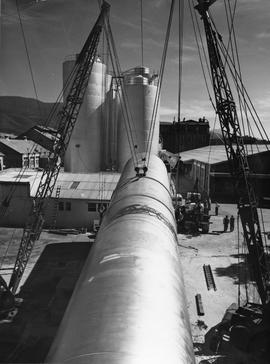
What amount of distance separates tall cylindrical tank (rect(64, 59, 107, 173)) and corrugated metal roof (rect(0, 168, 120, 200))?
291 inches

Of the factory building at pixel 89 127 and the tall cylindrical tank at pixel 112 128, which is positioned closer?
the factory building at pixel 89 127

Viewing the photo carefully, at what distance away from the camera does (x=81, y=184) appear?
3291 centimetres

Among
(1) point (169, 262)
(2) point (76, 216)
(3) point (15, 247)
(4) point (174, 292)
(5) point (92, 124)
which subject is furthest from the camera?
→ (5) point (92, 124)

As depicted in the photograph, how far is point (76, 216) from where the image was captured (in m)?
30.7

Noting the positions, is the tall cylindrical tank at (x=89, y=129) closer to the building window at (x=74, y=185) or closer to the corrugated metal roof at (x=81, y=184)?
the corrugated metal roof at (x=81, y=184)

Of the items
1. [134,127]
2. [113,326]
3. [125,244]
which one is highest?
[134,127]

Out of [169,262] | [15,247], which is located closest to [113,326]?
[169,262]

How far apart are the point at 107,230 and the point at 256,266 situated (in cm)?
851

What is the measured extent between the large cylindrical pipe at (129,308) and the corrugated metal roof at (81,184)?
19243mm

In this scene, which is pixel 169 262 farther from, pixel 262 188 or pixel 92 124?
pixel 262 188

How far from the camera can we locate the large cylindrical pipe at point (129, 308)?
6008 millimetres

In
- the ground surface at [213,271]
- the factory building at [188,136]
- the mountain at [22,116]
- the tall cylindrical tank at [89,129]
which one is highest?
the mountain at [22,116]

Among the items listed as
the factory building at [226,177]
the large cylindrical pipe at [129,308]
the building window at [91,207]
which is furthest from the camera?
the factory building at [226,177]

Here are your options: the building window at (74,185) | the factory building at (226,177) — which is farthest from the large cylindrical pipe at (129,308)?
the factory building at (226,177)
